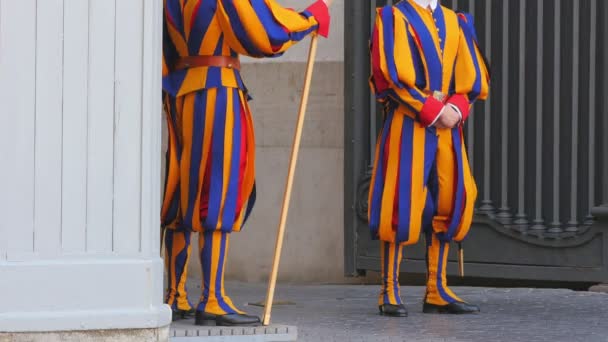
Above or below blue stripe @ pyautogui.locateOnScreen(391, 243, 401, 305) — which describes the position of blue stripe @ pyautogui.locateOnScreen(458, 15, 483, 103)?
above

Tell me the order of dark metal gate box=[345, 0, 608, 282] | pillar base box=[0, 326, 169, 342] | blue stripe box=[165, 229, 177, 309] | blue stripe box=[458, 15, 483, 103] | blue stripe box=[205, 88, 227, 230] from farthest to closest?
dark metal gate box=[345, 0, 608, 282] < blue stripe box=[458, 15, 483, 103] < blue stripe box=[165, 229, 177, 309] < blue stripe box=[205, 88, 227, 230] < pillar base box=[0, 326, 169, 342]

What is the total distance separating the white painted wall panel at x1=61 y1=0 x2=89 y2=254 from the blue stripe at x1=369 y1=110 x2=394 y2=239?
241cm

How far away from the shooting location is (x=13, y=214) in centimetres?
507

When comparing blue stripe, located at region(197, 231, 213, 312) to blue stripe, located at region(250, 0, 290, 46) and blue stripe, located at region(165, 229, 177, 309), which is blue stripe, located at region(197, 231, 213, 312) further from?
blue stripe, located at region(250, 0, 290, 46)

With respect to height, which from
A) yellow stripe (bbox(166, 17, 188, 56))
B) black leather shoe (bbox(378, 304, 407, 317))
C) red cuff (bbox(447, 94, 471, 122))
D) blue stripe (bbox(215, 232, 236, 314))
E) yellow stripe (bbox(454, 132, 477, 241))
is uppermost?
yellow stripe (bbox(166, 17, 188, 56))

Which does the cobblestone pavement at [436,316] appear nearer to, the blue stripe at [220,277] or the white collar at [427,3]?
the blue stripe at [220,277]

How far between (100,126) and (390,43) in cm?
237

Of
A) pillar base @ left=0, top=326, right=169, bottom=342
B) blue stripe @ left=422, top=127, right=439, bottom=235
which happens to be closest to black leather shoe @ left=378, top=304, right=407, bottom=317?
blue stripe @ left=422, top=127, right=439, bottom=235

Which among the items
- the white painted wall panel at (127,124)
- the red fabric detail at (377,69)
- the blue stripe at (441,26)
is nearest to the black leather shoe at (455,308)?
the red fabric detail at (377,69)

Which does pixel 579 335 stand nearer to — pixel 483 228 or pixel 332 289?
pixel 483 228

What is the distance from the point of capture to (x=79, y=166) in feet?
16.8

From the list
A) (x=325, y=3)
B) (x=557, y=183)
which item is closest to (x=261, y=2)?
(x=325, y=3)

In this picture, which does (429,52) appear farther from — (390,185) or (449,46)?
(390,185)

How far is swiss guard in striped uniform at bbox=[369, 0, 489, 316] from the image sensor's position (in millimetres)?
7172
